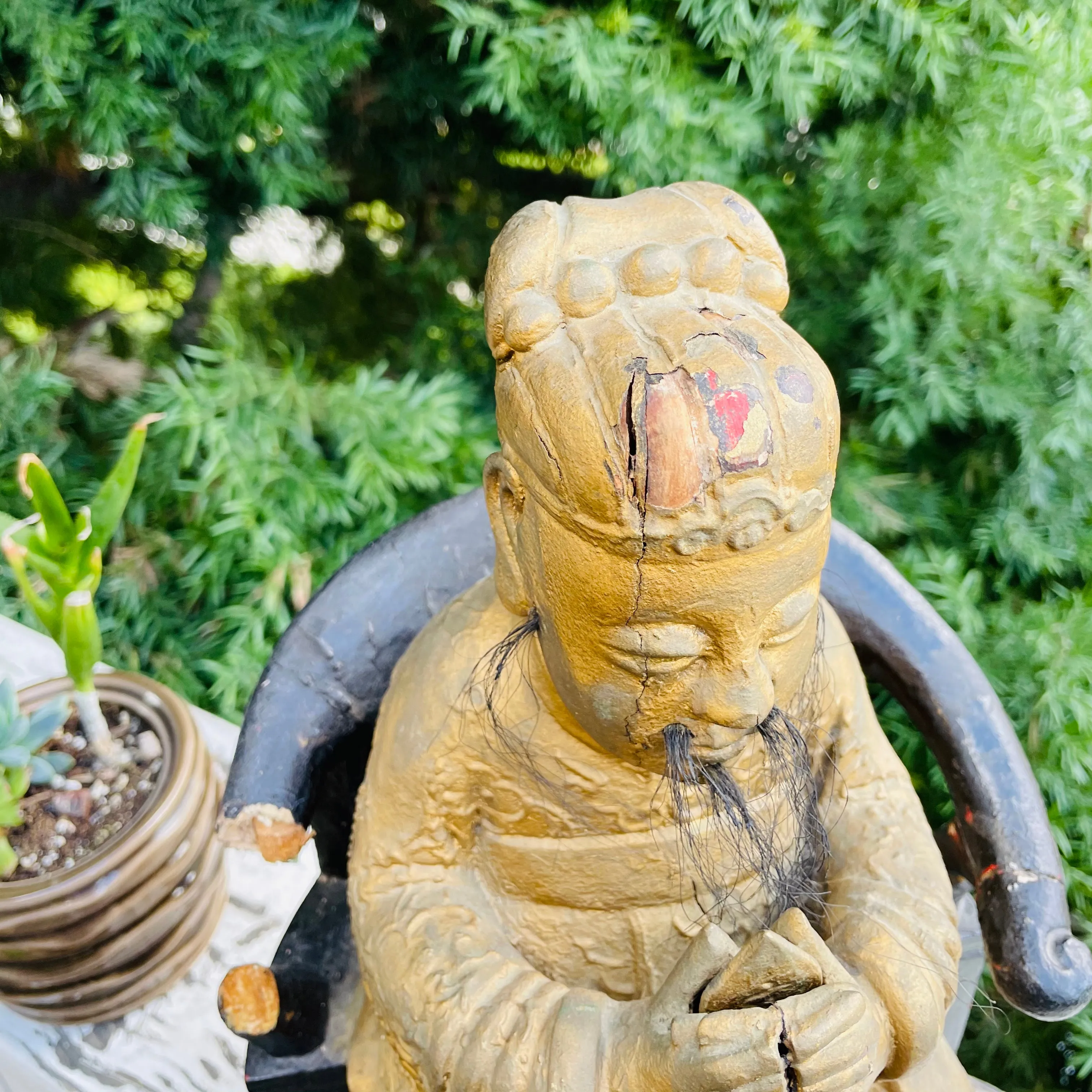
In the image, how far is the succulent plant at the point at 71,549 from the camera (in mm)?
1181

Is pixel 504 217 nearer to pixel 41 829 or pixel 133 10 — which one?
pixel 133 10

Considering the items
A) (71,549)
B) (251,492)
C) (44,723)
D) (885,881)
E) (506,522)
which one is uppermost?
(506,522)

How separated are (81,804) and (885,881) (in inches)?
38.9

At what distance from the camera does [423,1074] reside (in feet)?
2.51

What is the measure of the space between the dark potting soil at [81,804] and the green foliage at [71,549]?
0.40ft

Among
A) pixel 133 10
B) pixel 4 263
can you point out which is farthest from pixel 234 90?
pixel 4 263

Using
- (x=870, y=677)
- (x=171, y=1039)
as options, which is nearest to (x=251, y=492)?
(x=171, y=1039)

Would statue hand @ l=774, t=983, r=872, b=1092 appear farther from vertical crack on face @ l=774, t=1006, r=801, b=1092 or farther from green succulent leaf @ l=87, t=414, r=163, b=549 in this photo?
green succulent leaf @ l=87, t=414, r=163, b=549

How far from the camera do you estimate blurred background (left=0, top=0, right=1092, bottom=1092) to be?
Answer: 1.51 meters

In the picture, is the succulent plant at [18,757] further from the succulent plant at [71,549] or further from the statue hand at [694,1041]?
the statue hand at [694,1041]

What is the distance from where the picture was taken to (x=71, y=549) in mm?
1218

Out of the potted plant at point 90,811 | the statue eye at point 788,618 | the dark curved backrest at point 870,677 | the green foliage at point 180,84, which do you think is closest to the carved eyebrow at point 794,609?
the statue eye at point 788,618

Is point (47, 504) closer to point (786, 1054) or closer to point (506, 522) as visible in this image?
point (506, 522)

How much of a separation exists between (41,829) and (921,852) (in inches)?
41.3
